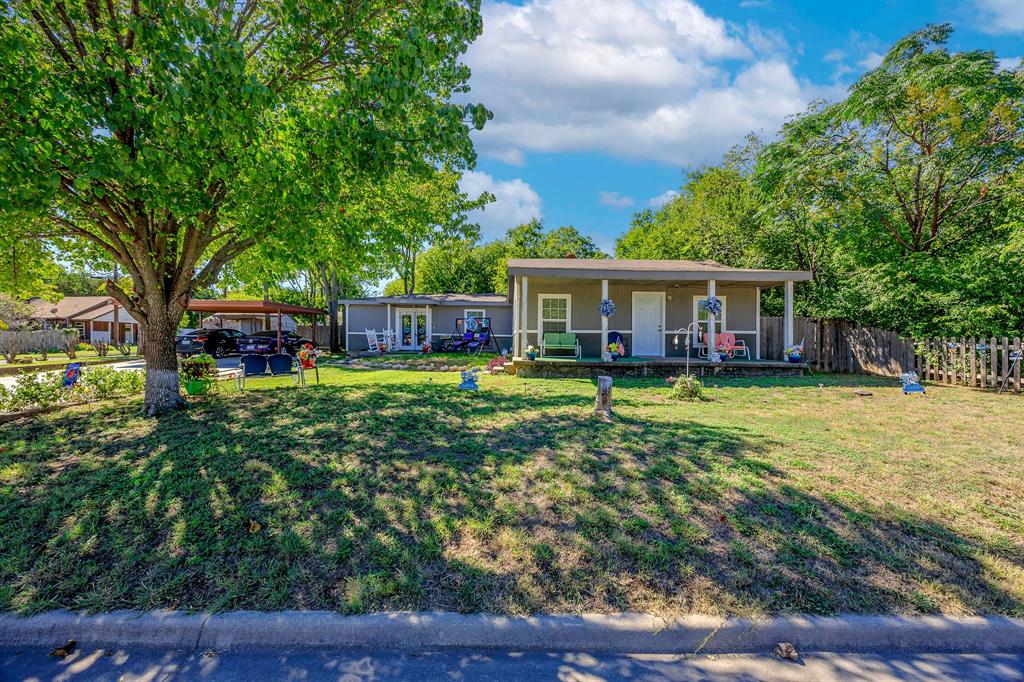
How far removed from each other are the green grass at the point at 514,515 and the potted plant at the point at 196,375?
5.88 feet

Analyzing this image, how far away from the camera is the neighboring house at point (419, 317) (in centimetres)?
2167

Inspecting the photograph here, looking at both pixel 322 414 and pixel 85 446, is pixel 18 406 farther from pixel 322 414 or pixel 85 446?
pixel 322 414

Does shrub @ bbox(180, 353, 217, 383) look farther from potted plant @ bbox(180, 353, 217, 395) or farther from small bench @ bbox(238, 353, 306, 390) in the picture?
small bench @ bbox(238, 353, 306, 390)

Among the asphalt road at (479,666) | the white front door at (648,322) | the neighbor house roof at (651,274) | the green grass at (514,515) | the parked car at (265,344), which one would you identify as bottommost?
the asphalt road at (479,666)

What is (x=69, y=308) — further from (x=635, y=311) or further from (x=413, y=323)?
(x=635, y=311)

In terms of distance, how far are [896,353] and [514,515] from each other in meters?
13.1

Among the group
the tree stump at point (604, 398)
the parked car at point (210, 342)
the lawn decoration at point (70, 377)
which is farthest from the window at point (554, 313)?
the parked car at point (210, 342)

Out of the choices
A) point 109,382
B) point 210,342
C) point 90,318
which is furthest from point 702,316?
point 90,318

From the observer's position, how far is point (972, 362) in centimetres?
959

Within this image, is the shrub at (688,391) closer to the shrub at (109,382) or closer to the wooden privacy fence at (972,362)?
the wooden privacy fence at (972,362)

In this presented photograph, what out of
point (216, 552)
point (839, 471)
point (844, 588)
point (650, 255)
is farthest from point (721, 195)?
point (216, 552)

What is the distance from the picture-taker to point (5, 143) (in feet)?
13.8

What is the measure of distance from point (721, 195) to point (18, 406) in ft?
81.6

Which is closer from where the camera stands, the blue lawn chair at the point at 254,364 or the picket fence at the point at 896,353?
the picket fence at the point at 896,353
